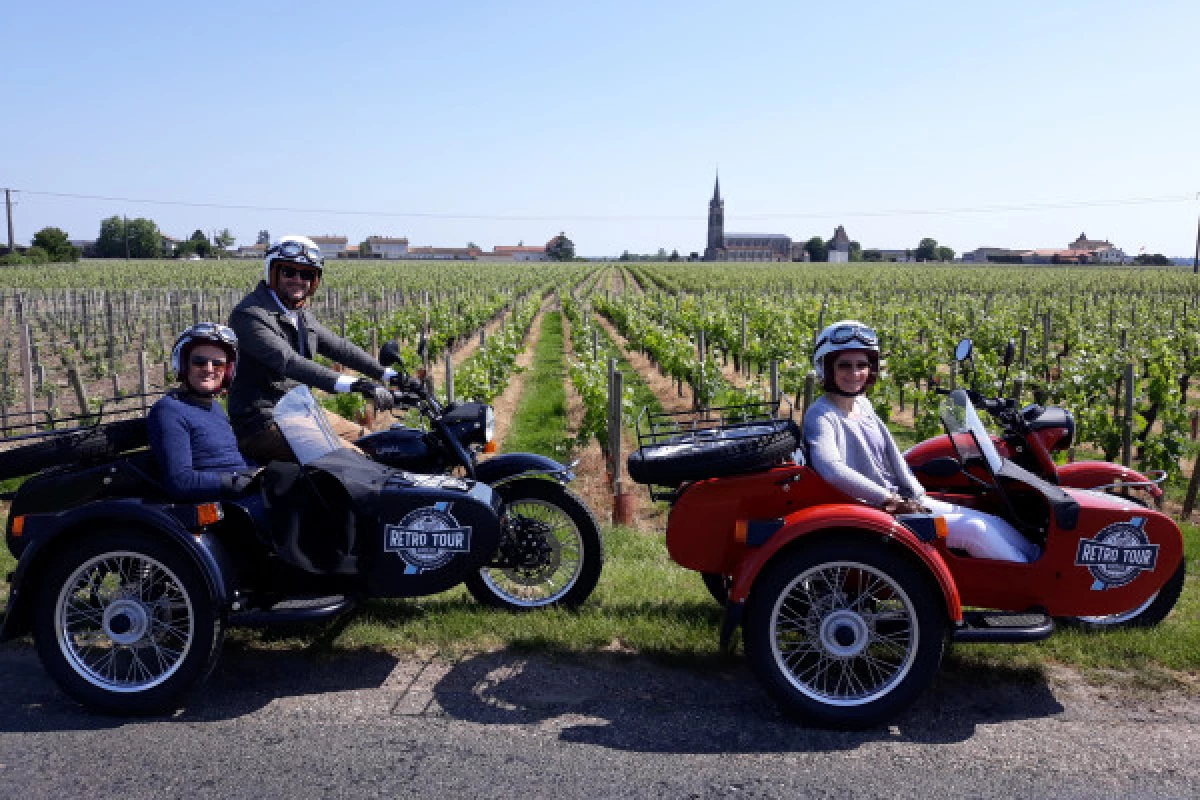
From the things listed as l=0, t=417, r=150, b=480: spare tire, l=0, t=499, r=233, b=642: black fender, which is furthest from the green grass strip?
l=0, t=499, r=233, b=642: black fender

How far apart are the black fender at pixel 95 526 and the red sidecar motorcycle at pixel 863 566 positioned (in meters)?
1.77

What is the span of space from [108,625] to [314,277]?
2018mm

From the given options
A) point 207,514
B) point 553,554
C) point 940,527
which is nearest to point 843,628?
point 940,527

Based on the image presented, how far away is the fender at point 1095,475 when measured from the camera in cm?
443

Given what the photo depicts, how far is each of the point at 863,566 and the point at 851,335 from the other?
3.25 ft

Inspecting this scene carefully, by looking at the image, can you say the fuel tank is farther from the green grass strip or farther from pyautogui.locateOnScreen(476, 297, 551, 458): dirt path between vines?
pyautogui.locateOnScreen(476, 297, 551, 458): dirt path between vines

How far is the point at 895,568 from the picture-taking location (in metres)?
3.46

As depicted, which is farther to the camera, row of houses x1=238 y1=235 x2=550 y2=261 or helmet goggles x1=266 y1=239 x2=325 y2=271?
row of houses x1=238 y1=235 x2=550 y2=261

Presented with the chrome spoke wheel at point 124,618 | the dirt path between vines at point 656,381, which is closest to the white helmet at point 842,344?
the chrome spoke wheel at point 124,618

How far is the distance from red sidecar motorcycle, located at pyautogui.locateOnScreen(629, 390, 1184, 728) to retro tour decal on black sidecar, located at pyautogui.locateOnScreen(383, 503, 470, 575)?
2.72ft

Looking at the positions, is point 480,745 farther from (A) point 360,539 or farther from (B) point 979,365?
(B) point 979,365

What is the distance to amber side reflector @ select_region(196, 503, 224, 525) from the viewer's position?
146 inches

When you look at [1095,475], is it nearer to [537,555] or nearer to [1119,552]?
[1119,552]

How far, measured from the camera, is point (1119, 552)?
3.63m
